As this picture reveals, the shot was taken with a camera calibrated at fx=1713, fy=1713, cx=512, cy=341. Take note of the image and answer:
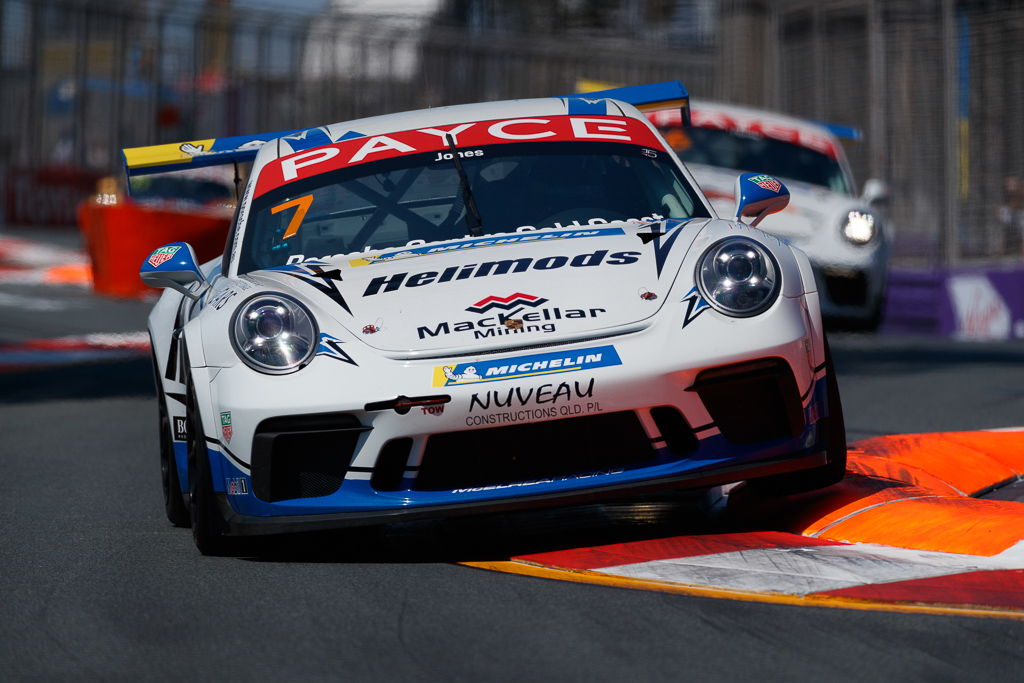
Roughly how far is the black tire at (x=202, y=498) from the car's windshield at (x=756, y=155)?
839 centimetres

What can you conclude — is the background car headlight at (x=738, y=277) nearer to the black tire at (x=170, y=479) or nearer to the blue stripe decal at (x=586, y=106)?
the blue stripe decal at (x=586, y=106)

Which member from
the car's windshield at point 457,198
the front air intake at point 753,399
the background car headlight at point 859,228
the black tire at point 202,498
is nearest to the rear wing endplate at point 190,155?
the car's windshield at point 457,198

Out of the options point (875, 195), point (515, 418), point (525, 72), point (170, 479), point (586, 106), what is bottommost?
point (170, 479)

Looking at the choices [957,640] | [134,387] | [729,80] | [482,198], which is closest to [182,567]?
[482,198]

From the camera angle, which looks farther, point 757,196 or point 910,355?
point 910,355

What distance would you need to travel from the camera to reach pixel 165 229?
18.3 metres

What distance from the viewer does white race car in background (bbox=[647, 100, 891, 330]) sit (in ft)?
40.2

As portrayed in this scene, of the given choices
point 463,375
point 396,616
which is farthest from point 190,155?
point 396,616

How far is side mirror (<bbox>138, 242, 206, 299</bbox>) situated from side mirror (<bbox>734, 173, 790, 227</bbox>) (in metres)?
1.72

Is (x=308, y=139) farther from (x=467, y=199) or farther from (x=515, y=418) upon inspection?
(x=515, y=418)

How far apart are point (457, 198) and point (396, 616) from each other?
1.94 metres

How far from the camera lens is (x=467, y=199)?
5500mm

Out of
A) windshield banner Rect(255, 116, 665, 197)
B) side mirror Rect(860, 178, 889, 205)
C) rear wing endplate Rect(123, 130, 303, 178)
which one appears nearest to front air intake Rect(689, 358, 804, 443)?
windshield banner Rect(255, 116, 665, 197)

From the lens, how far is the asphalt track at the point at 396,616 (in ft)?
11.1
